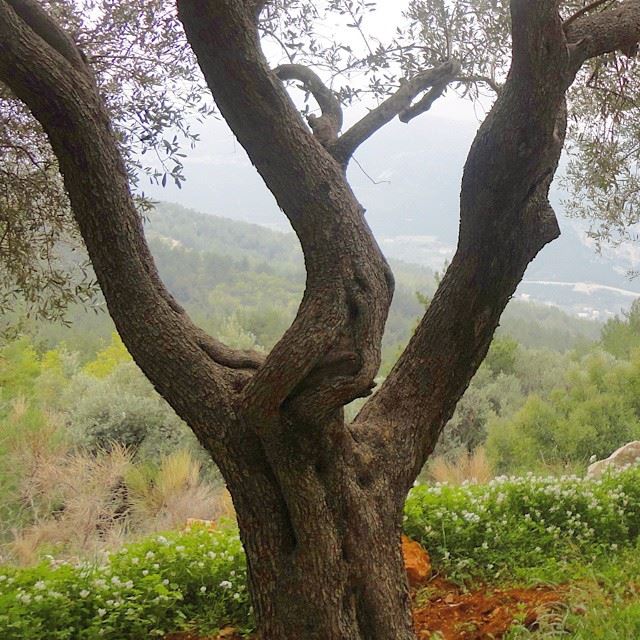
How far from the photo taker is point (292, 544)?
8.59ft

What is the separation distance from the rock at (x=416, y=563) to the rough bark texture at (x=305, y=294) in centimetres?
153

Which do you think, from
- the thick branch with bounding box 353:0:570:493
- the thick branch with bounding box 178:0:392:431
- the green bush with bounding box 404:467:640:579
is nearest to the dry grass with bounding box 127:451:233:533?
the green bush with bounding box 404:467:640:579

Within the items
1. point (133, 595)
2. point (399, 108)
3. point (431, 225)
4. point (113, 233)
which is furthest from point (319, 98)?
point (431, 225)

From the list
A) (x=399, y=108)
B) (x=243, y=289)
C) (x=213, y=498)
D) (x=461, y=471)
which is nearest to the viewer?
(x=399, y=108)

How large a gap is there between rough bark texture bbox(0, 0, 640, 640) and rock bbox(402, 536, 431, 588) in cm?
153

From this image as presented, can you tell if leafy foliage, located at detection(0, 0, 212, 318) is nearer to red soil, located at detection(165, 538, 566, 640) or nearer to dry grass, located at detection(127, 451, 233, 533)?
red soil, located at detection(165, 538, 566, 640)

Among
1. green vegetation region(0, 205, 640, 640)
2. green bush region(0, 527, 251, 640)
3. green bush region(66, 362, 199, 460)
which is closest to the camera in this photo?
green bush region(0, 527, 251, 640)

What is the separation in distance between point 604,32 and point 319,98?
134 centimetres

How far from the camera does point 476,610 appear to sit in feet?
12.5

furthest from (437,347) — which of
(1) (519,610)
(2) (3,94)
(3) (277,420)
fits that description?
(2) (3,94)

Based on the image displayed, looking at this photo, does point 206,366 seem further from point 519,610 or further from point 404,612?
point 519,610

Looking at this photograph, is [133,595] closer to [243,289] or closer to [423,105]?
[423,105]

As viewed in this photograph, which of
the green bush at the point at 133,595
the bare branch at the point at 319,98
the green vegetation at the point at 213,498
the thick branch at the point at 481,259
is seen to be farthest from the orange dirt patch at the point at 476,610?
the bare branch at the point at 319,98

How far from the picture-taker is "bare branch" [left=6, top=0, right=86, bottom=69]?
2711 millimetres
